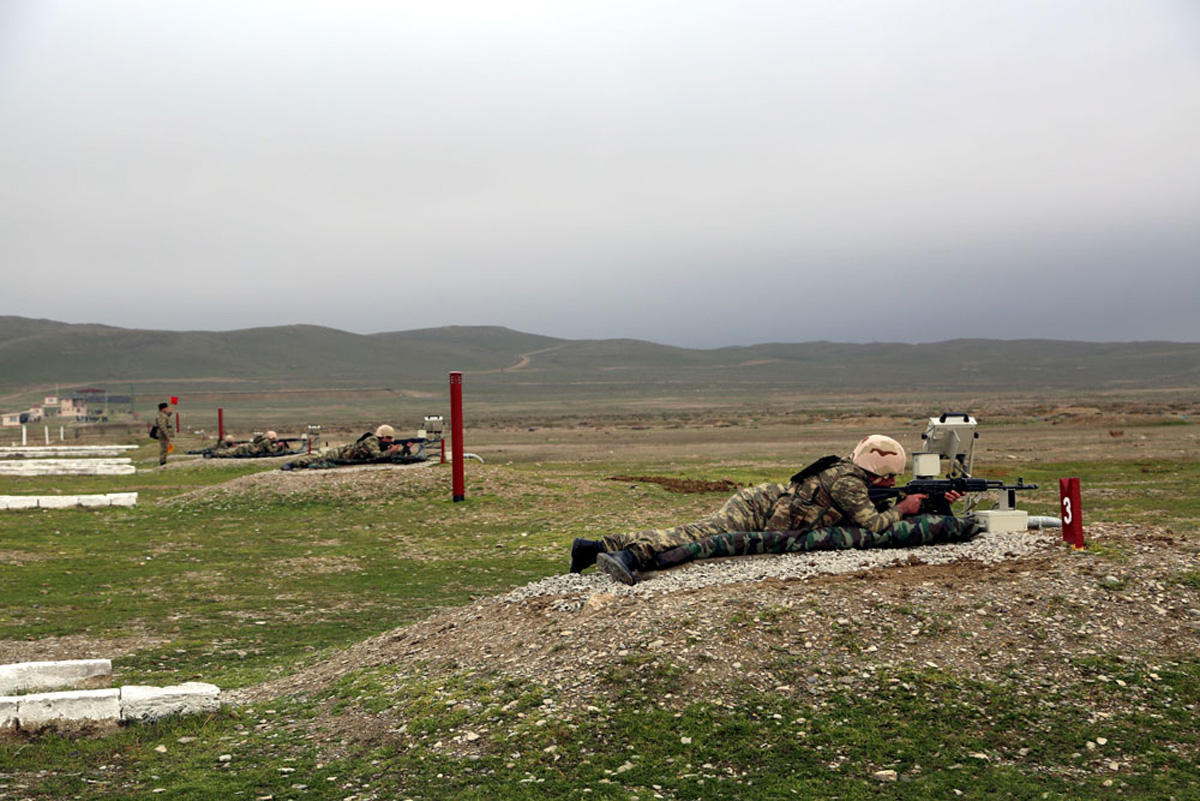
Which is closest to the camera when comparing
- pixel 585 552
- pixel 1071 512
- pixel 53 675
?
pixel 53 675

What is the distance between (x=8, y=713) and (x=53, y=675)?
1358mm

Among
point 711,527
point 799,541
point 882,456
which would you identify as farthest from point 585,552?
point 882,456

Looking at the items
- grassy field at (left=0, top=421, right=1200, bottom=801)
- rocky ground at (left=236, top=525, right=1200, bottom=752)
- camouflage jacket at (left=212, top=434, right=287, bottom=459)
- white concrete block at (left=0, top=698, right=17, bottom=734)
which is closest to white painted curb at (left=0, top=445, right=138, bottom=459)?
camouflage jacket at (left=212, top=434, right=287, bottom=459)

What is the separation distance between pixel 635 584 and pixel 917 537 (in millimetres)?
3276

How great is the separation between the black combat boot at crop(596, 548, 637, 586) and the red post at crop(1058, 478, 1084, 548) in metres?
4.41

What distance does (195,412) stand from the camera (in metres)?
121

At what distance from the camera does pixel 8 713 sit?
26.4ft

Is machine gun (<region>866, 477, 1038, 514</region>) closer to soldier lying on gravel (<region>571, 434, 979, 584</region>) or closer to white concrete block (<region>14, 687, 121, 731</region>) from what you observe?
soldier lying on gravel (<region>571, 434, 979, 584</region>)

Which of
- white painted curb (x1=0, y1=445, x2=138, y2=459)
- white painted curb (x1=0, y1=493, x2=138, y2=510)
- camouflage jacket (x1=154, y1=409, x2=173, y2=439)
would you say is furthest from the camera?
white painted curb (x1=0, y1=445, x2=138, y2=459)

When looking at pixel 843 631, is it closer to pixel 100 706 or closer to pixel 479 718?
pixel 479 718

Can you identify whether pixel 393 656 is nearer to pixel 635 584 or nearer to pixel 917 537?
pixel 635 584

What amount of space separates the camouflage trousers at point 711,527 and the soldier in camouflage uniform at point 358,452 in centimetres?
1922

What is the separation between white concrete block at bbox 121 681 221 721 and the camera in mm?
8258

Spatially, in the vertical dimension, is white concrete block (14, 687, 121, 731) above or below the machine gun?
below
